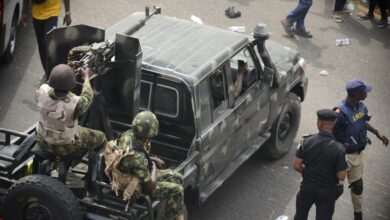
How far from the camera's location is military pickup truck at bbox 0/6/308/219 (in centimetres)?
698

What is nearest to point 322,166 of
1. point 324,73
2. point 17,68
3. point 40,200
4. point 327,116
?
point 327,116

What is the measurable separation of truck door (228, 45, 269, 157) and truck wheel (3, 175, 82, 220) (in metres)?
2.44

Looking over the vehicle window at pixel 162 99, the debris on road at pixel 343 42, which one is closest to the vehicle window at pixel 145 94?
the vehicle window at pixel 162 99

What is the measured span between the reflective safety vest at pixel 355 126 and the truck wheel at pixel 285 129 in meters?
1.41

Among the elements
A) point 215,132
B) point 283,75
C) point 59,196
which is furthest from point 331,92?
point 59,196

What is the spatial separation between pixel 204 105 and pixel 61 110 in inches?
63.8

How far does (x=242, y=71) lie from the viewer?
8.86 meters

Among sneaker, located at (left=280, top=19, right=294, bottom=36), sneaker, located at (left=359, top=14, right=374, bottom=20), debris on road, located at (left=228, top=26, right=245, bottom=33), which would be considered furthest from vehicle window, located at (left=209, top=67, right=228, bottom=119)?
sneaker, located at (left=359, top=14, right=374, bottom=20)

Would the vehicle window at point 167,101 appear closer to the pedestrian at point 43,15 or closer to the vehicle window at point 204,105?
the vehicle window at point 204,105

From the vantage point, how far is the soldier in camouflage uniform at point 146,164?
6.80m

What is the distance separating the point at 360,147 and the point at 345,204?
1122mm

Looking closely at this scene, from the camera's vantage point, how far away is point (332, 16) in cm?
1485

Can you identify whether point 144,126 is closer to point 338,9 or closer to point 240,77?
point 240,77

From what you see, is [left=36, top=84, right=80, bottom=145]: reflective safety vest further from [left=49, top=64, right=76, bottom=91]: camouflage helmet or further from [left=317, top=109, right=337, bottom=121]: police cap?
[left=317, top=109, right=337, bottom=121]: police cap
